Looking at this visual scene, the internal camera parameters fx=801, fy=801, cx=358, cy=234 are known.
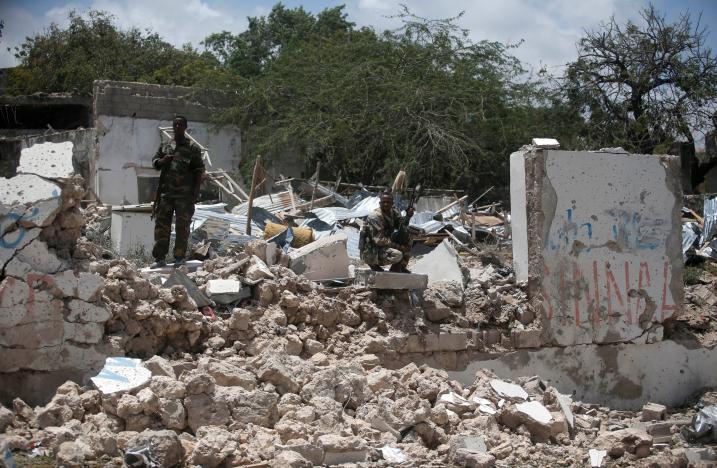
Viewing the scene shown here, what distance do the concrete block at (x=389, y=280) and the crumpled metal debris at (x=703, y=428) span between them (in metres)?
2.85

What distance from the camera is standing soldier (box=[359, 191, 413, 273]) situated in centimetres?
764

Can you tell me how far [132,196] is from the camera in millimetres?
16828

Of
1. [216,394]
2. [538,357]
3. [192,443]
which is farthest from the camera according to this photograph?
[538,357]

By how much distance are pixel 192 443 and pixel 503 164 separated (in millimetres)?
12754

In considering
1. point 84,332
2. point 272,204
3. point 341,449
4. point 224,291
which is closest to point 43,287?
point 84,332

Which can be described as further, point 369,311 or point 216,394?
point 369,311

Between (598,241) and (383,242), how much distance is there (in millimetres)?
2441

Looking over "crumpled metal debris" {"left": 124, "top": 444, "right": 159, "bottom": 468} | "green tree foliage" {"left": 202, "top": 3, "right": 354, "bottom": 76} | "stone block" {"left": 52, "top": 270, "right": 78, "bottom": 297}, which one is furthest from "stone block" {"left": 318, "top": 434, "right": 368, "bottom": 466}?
"green tree foliage" {"left": 202, "top": 3, "right": 354, "bottom": 76}

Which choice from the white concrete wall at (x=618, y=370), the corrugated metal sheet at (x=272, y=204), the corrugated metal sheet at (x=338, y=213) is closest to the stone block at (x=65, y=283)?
the white concrete wall at (x=618, y=370)

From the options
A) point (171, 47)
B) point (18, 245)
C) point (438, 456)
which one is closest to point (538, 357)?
point (438, 456)

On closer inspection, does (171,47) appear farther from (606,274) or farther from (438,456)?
(438,456)

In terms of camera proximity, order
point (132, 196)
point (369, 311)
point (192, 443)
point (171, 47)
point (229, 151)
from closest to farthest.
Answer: point (192, 443)
point (369, 311)
point (132, 196)
point (229, 151)
point (171, 47)

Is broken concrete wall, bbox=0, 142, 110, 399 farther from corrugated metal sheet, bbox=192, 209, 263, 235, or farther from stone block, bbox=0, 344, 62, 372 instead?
corrugated metal sheet, bbox=192, 209, 263, 235

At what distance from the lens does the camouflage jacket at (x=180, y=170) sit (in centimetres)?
783
